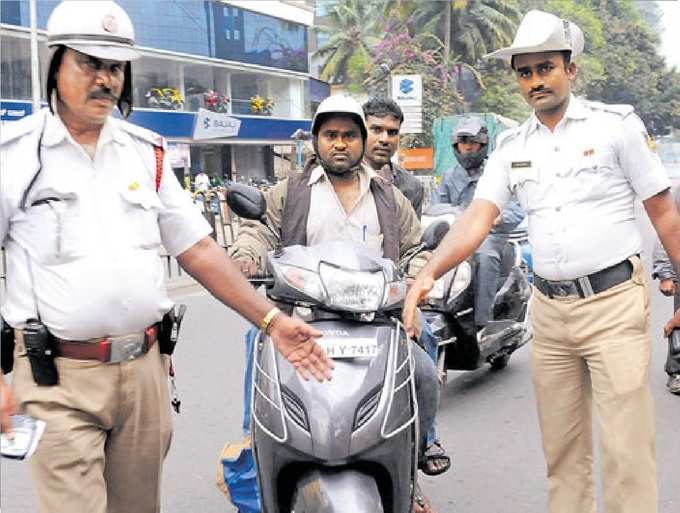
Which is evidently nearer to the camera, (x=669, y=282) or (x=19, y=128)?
(x=19, y=128)

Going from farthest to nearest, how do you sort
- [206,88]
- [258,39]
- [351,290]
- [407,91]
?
[258,39], [206,88], [407,91], [351,290]

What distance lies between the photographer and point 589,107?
332cm

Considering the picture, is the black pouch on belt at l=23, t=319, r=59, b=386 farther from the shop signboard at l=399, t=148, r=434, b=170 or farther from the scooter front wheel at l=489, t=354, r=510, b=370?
the shop signboard at l=399, t=148, r=434, b=170

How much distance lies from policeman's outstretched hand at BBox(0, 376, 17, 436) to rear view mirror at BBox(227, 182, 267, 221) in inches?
35.1

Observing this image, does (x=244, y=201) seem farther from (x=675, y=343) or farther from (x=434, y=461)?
(x=675, y=343)

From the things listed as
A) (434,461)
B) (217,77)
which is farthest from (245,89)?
(434,461)

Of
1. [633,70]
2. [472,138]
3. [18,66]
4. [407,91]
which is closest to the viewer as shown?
[472,138]

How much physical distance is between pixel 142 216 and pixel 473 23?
36.6 meters

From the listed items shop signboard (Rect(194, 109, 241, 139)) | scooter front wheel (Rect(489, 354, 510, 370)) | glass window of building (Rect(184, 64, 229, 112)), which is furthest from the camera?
glass window of building (Rect(184, 64, 229, 112))

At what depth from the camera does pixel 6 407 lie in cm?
224

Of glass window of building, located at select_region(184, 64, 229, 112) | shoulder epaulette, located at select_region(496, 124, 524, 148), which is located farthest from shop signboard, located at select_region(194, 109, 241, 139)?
shoulder epaulette, located at select_region(496, 124, 524, 148)

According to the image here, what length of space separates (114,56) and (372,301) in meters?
0.98

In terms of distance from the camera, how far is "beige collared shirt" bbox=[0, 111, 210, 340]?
7.97 feet

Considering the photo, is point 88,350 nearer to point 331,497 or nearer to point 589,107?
point 331,497
